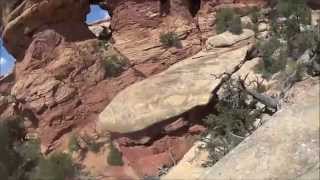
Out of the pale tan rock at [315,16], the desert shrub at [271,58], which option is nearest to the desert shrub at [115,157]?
the desert shrub at [271,58]

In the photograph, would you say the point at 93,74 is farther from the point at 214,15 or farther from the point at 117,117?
the point at 214,15

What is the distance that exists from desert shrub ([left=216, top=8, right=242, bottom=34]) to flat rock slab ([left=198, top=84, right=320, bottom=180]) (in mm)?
17187

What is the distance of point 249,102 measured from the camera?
17531mm

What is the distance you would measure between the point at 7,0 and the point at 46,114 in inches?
246

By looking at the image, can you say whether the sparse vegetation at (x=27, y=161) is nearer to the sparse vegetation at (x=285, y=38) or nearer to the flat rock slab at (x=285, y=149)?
the sparse vegetation at (x=285, y=38)

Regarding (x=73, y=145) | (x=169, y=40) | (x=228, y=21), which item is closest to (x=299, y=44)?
(x=228, y=21)

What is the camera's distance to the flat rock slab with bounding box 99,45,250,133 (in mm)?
20312

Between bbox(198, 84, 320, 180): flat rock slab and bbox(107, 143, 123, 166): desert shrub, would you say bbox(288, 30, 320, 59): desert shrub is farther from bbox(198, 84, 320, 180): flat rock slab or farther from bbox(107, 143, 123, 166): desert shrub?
bbox(198, 84, 320, 180): flat rock slab

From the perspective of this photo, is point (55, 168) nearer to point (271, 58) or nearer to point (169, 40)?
point (169, 40)

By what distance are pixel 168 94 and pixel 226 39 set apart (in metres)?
4.44

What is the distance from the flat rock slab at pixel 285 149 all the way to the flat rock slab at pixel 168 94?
12759mm

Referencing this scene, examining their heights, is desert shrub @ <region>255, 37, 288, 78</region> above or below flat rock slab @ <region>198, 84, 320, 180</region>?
below

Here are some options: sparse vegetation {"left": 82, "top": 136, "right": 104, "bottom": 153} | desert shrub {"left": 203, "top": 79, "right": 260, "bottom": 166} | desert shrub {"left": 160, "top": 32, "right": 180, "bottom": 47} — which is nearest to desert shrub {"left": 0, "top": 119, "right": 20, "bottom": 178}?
sparse vegetation {"left": 82, "top": 136, "right": 104, "bottom": 153}

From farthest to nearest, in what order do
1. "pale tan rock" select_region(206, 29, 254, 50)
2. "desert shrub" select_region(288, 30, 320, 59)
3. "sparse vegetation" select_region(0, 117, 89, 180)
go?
"pale tan rock" select_region(206, 29, 254, 50) → "sparse vegetation" select_region(0, 117, 89, 180) → "desert shrub" select_region(288, 30, 320, 59)
